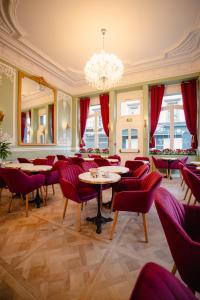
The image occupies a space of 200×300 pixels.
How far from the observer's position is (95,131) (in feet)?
27.2

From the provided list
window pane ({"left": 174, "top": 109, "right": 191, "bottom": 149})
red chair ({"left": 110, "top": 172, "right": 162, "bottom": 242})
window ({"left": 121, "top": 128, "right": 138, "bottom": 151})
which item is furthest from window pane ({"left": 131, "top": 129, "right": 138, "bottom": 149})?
red chair ({"left": 110, "top": 172, "right": 162, "bottom": 242})

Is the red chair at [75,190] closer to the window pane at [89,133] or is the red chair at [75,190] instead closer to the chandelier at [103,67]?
the chandelier at [103,67]

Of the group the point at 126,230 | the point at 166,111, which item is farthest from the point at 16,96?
the point at 166,111

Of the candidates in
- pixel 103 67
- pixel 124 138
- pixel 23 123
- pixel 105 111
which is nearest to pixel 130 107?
pixel 105 111

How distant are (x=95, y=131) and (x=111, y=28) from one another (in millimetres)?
4636

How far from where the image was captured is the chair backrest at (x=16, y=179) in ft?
9.02

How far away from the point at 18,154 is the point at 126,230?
4510mm

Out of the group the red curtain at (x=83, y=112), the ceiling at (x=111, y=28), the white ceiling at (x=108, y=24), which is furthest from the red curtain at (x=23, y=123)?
the red curtain at (x=83, y=112)

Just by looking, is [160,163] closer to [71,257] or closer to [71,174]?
[71,174]

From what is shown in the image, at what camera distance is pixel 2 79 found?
16.0 feet

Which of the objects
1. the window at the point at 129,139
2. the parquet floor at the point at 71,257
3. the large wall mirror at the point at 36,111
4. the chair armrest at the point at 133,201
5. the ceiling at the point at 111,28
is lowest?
the parquet floor at the point at 71,257

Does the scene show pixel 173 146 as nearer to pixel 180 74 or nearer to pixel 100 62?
pixel 180 74

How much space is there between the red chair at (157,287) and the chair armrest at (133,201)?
150 centimetres

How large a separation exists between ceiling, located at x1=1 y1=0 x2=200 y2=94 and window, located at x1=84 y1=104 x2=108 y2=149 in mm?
2664
